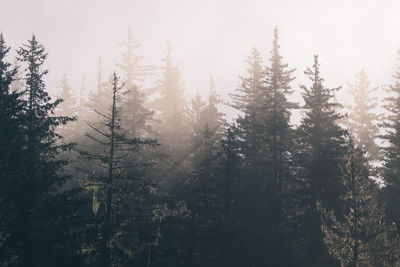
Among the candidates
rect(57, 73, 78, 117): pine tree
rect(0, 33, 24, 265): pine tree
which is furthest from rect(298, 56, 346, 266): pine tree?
rect(57, 73, 78, 117): pine tree

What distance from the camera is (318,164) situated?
90.5 feet

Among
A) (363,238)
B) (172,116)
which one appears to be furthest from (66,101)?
(363,238)

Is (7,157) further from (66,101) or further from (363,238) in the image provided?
(66,101)

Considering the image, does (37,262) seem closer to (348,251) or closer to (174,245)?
(174,245)

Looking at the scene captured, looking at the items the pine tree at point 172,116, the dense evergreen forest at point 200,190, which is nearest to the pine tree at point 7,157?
the dense evergreen forest at point 200,190

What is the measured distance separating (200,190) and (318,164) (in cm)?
960

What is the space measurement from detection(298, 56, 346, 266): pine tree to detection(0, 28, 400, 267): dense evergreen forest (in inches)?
3.5

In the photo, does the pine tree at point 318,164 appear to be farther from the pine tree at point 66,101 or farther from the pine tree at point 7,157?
the pine tree at point 66,101

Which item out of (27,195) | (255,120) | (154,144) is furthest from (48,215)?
(255,120)

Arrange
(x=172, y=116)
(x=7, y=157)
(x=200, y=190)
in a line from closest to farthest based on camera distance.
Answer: (x=7, y=157)
(x=200, y=190)
(x=172, y=116)

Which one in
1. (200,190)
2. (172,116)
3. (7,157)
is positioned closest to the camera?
(7,157)

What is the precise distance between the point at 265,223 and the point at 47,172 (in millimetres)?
19156

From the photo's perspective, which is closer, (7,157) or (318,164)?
(7,157)

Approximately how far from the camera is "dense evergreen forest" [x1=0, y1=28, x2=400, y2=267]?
16812mm
